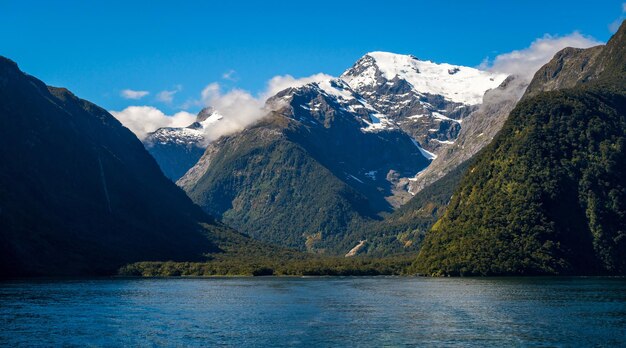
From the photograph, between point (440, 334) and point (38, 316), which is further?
point (38, 316)

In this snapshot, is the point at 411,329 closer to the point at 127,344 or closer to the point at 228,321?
the point at 228,321

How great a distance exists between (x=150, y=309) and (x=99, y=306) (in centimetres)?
1485

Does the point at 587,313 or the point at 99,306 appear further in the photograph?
the point at 99,306

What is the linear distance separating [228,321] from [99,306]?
46.2m

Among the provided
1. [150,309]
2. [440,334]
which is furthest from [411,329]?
[150,309]

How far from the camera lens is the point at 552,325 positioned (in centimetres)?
13350

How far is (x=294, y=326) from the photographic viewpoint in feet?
445

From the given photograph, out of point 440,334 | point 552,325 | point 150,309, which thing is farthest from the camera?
point 150,309

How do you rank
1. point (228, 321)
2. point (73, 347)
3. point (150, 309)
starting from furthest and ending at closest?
point (150, 309) → point (228, 321) → point (73, 347)

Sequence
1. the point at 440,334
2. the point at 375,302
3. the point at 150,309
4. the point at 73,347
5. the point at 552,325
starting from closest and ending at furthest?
the point at 73,347
the point at 440,334
the point at 552,325
the point at 150,309
the point at 375,302

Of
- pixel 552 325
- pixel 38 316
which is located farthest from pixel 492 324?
pixel 38 316

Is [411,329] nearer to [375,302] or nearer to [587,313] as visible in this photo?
[587,313]

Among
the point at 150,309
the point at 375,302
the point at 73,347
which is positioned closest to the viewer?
the point at 73,347

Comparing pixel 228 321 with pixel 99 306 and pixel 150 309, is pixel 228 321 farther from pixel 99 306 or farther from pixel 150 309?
pixel 99 306
